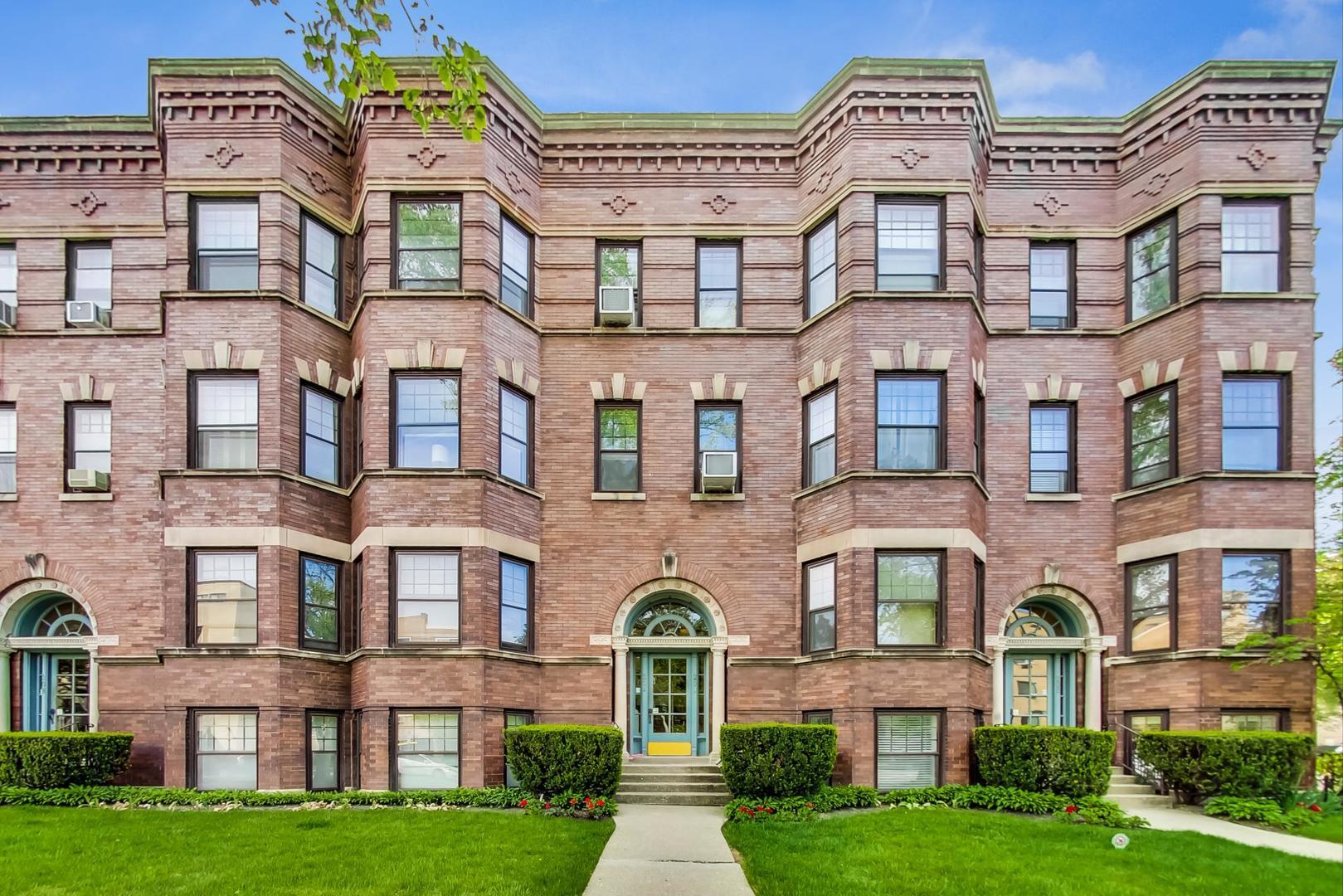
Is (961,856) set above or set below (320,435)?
below

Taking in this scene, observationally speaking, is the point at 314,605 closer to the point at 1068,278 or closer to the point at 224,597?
the point at 224,597

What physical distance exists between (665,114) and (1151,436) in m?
10.3

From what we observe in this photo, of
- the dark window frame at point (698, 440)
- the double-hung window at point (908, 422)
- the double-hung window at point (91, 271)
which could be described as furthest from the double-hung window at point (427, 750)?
the double-hung window at point (91, 271)

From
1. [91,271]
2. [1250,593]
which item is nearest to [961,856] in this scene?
[1250,593]

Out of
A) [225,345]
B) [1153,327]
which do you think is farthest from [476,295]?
[1153,327]

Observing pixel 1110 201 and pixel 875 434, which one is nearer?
pixel 875 434

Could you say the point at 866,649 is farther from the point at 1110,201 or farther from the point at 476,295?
the point at 1110,201

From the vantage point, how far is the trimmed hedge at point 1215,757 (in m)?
11.3

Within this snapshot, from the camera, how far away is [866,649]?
1366cm

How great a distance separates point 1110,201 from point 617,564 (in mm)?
11061

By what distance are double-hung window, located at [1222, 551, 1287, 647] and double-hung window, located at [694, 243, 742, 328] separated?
8.99 meters

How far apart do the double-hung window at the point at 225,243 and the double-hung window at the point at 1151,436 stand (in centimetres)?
1523

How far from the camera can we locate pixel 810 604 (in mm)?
15031

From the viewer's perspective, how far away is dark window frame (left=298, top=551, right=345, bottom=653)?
14234mm
